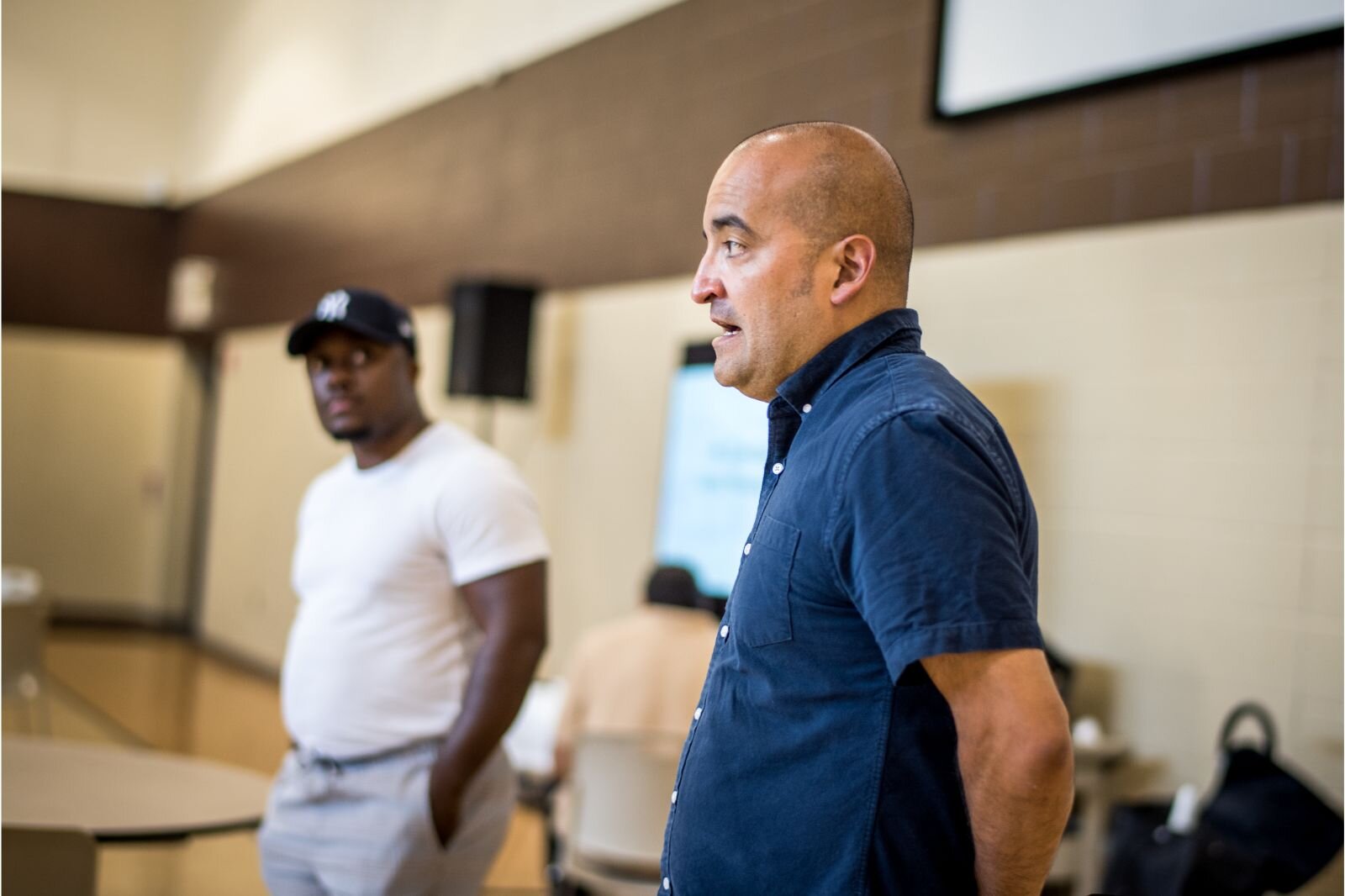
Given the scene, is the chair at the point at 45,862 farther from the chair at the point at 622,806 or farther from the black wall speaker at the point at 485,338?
the black wall speaker at the point at 485,338

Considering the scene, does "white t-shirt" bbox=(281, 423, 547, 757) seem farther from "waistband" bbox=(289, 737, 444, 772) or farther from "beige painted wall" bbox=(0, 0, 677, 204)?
"beige painted wall" bbox=(0, 0, 677, 204)

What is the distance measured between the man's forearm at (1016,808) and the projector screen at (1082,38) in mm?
2827

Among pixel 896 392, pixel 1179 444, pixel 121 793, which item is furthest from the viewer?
pixel 1179 444

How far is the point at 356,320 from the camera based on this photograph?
2.27 meters

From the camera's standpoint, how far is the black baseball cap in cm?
228

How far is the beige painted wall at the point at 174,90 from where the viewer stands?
926cm

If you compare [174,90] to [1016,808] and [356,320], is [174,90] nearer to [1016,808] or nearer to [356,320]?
[356,320]

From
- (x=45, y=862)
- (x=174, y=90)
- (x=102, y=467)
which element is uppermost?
(x=174, y=90)

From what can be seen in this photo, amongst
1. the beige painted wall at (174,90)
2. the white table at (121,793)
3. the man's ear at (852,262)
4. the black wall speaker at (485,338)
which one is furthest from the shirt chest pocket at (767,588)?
the beige painted wall at (174,90)

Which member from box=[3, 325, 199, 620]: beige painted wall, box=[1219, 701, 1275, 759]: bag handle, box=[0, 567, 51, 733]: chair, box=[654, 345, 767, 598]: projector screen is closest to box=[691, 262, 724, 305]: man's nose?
box=[1219, 701, 1275, 759]: bag handle

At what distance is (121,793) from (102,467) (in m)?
9.94

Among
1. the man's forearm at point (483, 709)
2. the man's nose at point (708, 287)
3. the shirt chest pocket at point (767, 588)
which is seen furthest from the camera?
the man's forearm at point (483, 709)

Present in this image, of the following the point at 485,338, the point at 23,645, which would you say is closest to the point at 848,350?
the point at 23,645

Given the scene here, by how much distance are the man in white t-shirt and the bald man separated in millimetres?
824
